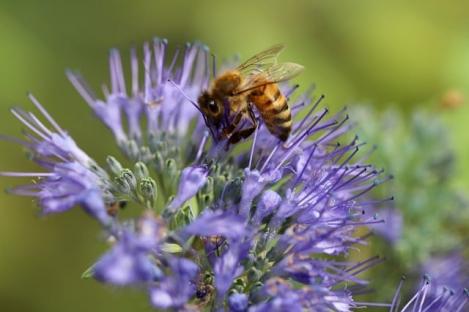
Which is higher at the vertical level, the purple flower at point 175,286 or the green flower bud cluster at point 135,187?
the green flower bud cluster at point 135,187

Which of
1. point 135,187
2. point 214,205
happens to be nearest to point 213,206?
point 214,205

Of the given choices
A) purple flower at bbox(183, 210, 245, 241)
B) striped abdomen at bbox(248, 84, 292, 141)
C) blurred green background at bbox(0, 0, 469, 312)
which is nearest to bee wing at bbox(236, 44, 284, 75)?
striped abdomen at bbox(248, 84, 292, 141)

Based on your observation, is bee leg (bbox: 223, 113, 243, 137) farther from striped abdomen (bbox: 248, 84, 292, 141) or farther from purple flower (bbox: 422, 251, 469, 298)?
purple flower (bbox: 422, 251, 469, 298)

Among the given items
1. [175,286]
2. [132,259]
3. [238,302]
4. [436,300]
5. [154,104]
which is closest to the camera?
[132,259]

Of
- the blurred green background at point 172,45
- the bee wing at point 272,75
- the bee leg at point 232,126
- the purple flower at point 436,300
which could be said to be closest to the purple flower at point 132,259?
the bee leg at point 232,126

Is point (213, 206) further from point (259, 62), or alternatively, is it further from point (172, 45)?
point (172, 45)

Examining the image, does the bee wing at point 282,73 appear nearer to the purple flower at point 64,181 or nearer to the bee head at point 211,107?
the bee head at point 211,107

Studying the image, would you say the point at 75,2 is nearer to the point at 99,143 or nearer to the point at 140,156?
the point at 99,143
